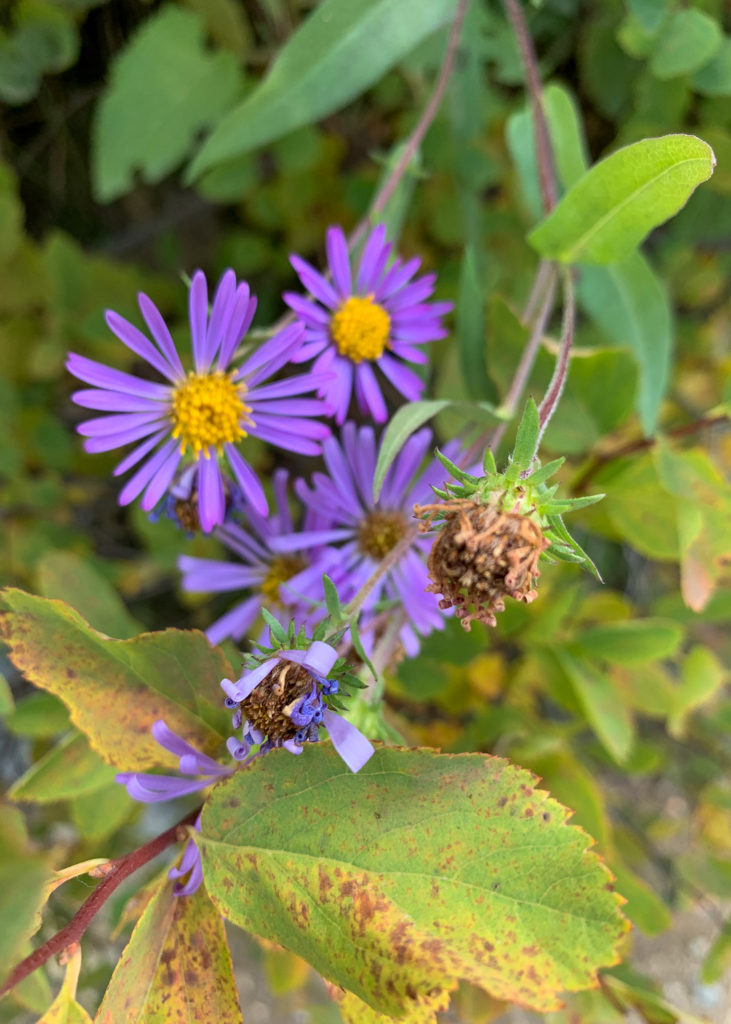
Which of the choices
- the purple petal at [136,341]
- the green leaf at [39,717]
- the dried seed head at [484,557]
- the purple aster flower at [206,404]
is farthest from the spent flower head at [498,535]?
the green leaf at [39,717]

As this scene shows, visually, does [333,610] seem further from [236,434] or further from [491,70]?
[491,70]

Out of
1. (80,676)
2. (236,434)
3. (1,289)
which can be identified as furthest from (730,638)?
(1,289)

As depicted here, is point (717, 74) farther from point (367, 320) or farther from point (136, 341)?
point (136, 341)

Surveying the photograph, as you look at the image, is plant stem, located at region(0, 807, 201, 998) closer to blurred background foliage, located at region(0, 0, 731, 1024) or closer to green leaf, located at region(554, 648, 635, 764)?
blurred background foliage, located at region(0, 0, 731, 1024)

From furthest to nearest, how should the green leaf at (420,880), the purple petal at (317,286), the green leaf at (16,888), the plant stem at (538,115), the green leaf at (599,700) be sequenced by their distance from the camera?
the green leaf at (599,700)
the plant stem at (538,115)
the purple petal at (317,286)
the green leaf at (420,880)
the green leaf at (16,888)

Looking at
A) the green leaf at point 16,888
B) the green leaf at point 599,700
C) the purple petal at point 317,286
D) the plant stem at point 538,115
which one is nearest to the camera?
the green leaf at point 16,888

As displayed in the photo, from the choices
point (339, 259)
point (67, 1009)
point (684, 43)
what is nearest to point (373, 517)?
point (339, 259)

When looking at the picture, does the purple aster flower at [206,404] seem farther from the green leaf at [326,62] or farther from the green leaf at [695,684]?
the green leaf at [695,684]
